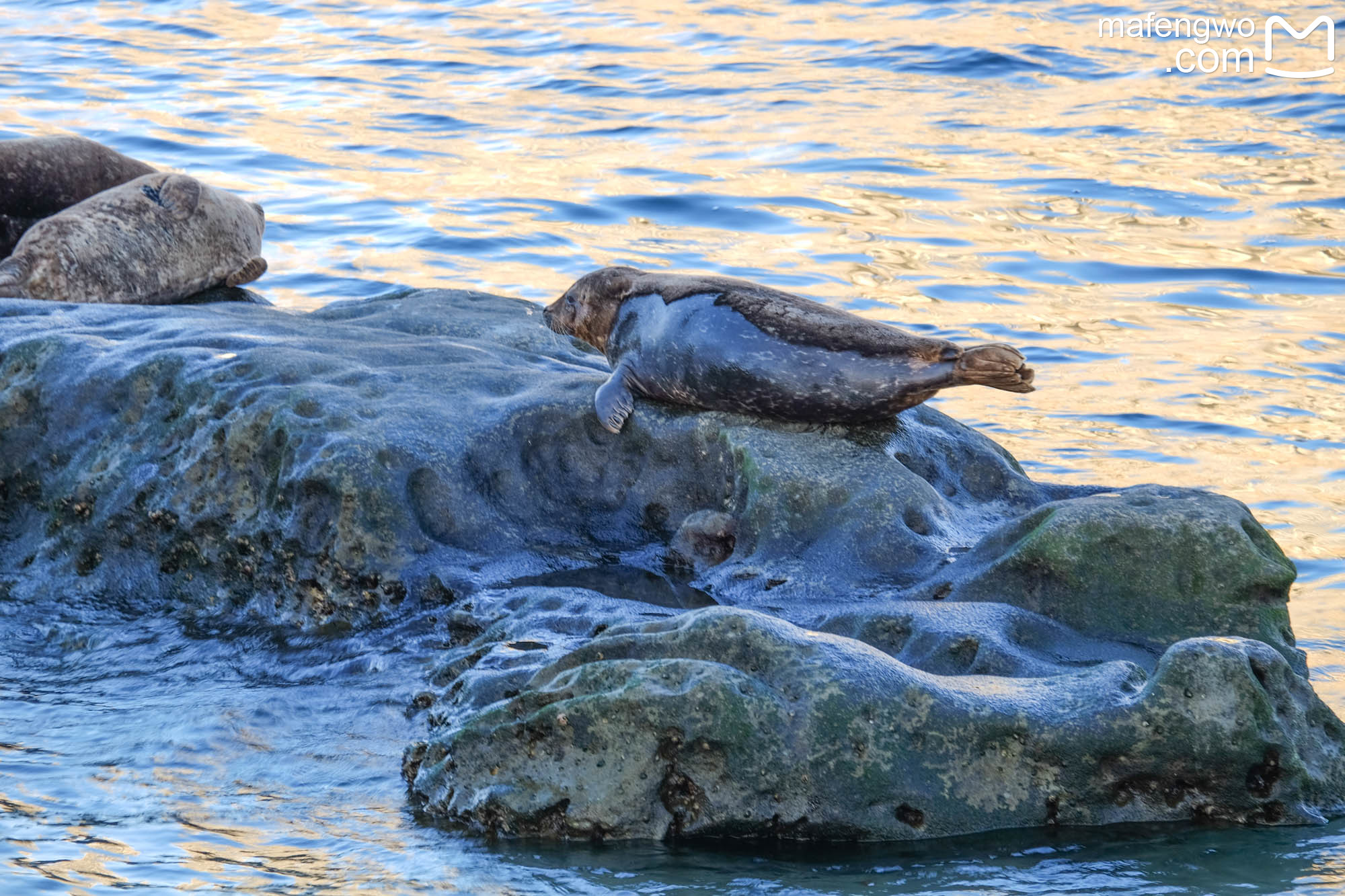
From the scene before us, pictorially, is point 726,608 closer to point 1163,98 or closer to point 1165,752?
point 1165,752

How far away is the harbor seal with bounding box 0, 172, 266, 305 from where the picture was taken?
23.4 ft

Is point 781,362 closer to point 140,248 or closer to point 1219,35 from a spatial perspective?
point 140,248

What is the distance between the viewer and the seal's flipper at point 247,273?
7.59 metres

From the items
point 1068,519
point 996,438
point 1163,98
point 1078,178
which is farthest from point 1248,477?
point 1163,98

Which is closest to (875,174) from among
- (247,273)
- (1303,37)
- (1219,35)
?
(1219,35)

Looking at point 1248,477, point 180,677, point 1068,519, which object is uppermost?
point 1068,519

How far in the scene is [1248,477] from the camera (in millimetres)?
6883

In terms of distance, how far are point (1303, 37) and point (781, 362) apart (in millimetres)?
12858

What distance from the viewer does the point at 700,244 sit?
1104 cm

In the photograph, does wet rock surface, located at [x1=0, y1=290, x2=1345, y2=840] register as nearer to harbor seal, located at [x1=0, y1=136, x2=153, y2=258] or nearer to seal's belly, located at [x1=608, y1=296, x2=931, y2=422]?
seal's belly, located at [x1=608, y1=296, x2=931, y2=422]

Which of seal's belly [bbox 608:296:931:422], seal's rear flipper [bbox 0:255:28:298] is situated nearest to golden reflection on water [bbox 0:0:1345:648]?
seal's belly [bbox 608:296:931:422]

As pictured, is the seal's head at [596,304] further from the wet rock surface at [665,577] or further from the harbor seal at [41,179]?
the harbor seal at [41,179]

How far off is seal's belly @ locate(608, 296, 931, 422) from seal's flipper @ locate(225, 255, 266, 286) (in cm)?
317

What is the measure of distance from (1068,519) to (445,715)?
72.1 inches
